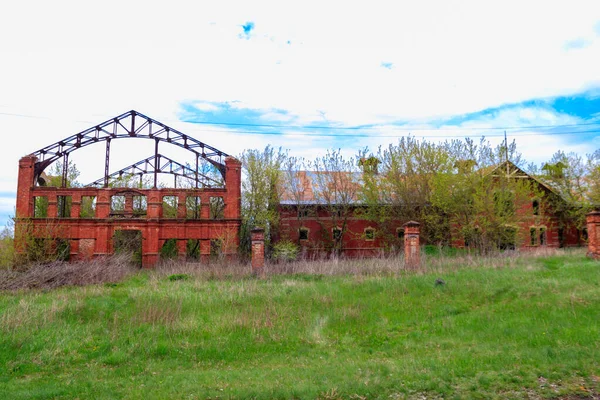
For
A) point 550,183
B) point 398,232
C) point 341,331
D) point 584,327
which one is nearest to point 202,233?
point 398,232

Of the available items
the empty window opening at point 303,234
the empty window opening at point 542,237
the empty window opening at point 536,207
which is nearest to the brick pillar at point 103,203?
the empty window opening at point 303,234

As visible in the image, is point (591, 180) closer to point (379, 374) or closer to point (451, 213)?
point (451, 213)

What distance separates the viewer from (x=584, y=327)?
9656 millimetres

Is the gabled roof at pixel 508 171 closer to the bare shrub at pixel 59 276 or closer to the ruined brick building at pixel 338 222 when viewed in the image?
the ruined brick building at pixel 338 222

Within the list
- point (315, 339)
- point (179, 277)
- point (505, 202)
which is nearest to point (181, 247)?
point (179, 277)

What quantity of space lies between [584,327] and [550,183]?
31616 mm

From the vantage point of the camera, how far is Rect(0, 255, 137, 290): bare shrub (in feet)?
56.5

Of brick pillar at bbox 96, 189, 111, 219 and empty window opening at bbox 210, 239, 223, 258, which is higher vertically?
brick pillar at bbox 96, 189, 111, 219

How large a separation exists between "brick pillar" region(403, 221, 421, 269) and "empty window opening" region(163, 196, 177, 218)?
67.0 ft

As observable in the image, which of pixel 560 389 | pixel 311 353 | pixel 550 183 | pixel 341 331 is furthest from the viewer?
pixel 550 183

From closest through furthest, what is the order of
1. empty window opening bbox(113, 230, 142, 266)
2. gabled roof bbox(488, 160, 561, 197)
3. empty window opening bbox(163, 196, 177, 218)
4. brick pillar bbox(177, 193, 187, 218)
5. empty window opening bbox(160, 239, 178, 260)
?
gabled roof bbox(488, 160, 561, 197)
brick pillar bbox(177, 193, 187, 218)
empty window opening bbox(113, 230, 142, 266)
empty window opening bbox(160, 239, 178, 260)
empty window opening bbox(163, 196, 177, 218)

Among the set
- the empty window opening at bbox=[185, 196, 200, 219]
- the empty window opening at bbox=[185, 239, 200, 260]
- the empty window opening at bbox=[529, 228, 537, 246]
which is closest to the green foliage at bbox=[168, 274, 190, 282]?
the empty window opening at bbox=[185, 196, 200, 219]

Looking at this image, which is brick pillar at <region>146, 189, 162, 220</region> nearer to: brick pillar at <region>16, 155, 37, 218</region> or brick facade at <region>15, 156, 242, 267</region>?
brick facade at <region>15, 156, 242, 267</region>

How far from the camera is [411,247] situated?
63.5 ft
